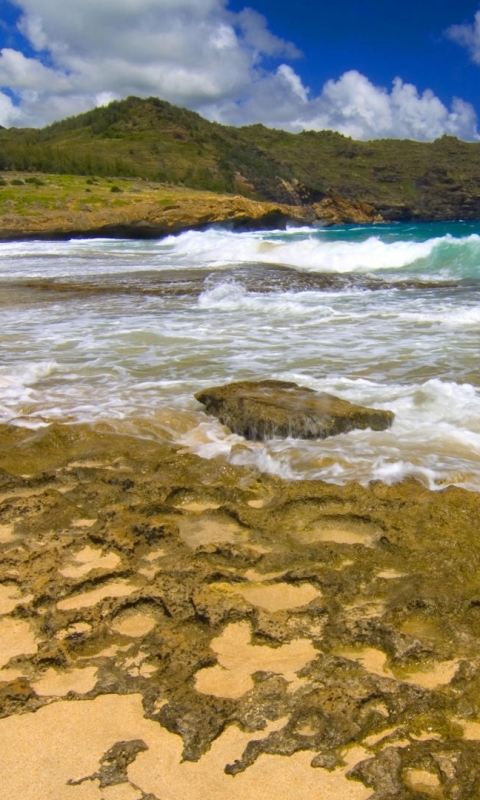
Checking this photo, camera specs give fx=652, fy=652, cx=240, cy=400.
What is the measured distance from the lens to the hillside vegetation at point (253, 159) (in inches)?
2413

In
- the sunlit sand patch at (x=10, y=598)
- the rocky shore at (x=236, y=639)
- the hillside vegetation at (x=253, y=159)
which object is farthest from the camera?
the hillside vegetation at (x=253, y=159)

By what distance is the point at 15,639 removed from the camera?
3.02 meters

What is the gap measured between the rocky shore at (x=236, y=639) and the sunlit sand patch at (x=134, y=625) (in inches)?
0.5

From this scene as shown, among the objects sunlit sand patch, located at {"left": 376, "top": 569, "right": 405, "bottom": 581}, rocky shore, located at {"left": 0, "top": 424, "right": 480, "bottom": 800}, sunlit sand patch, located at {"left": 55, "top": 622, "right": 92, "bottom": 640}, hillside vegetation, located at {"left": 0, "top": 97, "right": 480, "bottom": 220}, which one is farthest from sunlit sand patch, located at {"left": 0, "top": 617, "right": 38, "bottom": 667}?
hillside vegetation, located at {"left": 0, "top": 97, "right": 480, "bottom": 220}

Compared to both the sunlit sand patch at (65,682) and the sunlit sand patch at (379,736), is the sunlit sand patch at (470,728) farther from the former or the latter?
the sunlit sand patch at (65,682)

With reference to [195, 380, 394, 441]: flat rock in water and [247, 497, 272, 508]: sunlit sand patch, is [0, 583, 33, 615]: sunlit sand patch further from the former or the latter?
[195, 380, 394, 441]: flat rock in water

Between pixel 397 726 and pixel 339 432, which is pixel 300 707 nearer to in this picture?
pixel 397 726

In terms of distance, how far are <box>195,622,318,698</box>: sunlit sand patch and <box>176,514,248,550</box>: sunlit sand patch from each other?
867 mm

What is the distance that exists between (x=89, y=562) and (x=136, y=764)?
1496 mm

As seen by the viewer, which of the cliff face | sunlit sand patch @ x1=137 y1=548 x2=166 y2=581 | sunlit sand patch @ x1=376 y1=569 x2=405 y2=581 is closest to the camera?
sunlit sand patch @ x1=376 y1=569 x2=405 y2=581

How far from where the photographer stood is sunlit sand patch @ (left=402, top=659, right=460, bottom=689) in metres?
2.69

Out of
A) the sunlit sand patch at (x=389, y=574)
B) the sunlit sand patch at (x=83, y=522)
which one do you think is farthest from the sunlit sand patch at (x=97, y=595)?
the sunlit sand patch at (x=389, y=574)

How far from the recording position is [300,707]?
8.37ft

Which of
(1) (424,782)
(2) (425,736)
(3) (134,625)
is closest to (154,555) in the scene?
(3) (134,625)
